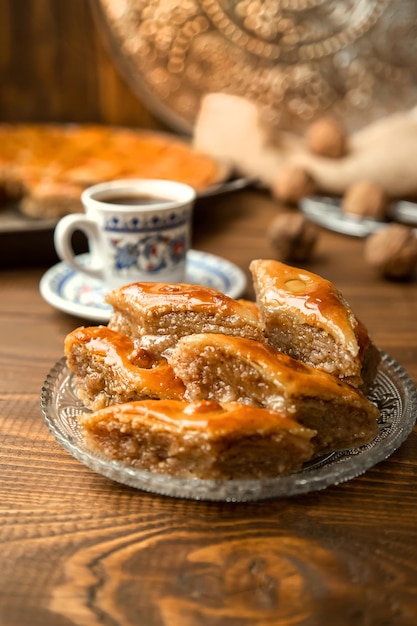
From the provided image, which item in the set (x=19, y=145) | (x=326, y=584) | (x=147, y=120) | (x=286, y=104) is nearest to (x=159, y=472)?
(x=326, y=584)

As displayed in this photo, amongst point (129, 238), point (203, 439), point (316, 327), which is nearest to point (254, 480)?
point (203, 439)

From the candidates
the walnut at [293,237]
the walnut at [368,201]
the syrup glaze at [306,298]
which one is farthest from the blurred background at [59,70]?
the syrup glaze at [306,298]

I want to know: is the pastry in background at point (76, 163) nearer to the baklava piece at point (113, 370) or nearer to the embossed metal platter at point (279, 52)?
the embossed metal platter at point (279, 52)

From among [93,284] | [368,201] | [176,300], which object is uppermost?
[176,300]

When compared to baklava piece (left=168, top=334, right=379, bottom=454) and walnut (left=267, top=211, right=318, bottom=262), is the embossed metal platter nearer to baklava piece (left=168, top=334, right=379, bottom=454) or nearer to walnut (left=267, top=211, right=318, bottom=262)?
walnut (left=267, top=211, right=318, bottom=262)

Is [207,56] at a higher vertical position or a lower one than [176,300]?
higher

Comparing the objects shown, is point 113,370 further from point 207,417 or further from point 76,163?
point 76,163
